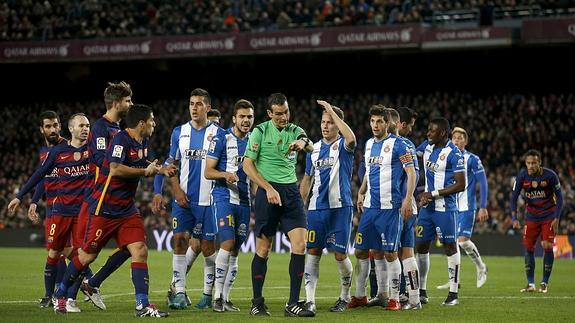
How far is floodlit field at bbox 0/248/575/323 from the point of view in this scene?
38.0ft

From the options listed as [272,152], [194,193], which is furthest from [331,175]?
[194,193]

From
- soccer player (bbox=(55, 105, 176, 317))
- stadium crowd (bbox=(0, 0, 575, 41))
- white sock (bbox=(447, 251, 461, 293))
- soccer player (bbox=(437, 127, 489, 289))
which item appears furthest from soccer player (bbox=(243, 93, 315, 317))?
stadium crowd (bbox=(0, 0, 575, 41))

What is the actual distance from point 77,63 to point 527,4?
22.0m

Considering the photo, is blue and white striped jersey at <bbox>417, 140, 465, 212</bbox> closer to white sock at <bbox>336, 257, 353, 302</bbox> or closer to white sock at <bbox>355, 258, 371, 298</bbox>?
white sock at <bbox>355, 258, 371, 298</bbox>

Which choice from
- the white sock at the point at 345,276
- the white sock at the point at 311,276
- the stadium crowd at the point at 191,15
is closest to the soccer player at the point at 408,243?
the white sock at the point at 345,276

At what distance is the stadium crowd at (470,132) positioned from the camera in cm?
3123

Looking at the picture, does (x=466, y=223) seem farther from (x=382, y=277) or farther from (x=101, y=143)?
(x=101, y=143)

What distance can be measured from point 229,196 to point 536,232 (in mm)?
7249

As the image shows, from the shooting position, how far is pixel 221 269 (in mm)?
12602

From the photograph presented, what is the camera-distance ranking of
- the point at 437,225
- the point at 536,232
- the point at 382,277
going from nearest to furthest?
Result: the point at 382,277, the point at 437,225, the point at 536,232

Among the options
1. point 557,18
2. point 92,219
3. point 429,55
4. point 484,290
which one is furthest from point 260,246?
point 429,55

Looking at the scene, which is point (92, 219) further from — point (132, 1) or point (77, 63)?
point (77, 63)

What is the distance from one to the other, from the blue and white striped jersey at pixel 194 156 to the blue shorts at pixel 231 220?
0.57 m

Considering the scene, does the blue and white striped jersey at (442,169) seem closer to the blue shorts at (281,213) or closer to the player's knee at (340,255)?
the player's knee at (340,255)
